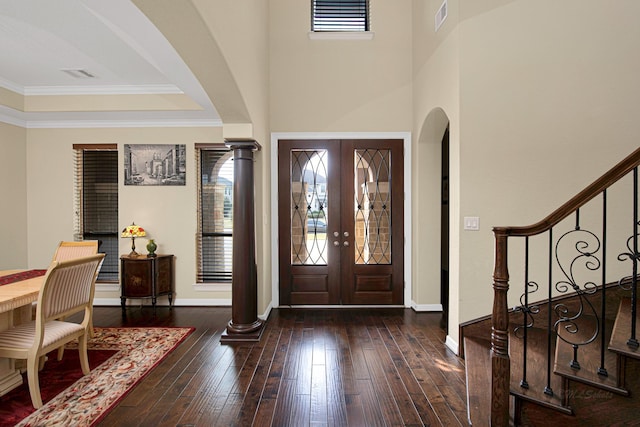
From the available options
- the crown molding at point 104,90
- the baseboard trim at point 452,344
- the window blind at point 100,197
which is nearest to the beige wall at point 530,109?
the baseboard trim at point 452,344

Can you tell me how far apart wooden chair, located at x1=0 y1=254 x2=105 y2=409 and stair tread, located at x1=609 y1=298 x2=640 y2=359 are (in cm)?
362

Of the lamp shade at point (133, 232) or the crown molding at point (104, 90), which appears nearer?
the crown molding at point (104, 90)

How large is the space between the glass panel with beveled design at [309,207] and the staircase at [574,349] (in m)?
2.41

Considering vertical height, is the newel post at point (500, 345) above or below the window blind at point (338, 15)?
below

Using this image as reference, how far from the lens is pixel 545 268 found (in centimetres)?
319

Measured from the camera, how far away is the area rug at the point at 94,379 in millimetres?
2352

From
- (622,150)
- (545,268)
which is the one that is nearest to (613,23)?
(622,150)

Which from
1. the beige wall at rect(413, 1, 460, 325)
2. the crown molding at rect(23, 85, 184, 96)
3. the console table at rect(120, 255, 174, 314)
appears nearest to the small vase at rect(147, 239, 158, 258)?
the console table at rect(120, 255, 174, 314)

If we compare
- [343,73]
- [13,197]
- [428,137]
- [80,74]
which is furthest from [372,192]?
[13,197]

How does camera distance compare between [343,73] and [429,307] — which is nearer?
[429,307]

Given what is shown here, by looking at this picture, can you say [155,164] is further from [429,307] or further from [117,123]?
[429,307]

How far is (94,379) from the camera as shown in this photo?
2836 millimetres

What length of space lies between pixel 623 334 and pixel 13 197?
Answer: 6.76 m

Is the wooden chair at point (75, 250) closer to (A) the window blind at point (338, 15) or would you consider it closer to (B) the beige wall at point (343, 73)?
(B) the beige wall at point (343, 73)
